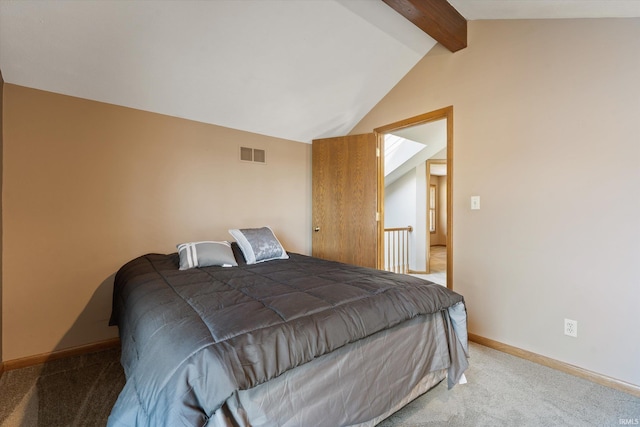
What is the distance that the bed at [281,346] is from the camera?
0.93m

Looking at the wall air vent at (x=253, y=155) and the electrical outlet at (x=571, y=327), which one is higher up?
the wall air vent at (x=253, y=155)

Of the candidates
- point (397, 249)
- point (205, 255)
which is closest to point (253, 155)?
point (205, 255)

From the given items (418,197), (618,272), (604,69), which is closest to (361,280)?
(618,272)

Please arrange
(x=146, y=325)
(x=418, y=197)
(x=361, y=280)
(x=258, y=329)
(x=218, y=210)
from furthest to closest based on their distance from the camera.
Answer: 1. (x=418, y=197)
2. (x=218, y=210)
3. (x=361, y=280)
4. (x=146, y=325)
5. (x=258, y=329)

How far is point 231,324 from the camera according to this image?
111 cm

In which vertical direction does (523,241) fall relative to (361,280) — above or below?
above

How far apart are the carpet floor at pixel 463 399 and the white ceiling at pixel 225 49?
7.18 feet

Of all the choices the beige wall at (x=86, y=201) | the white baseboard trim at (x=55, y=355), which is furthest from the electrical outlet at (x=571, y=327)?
the white baseboard trim at (x=55, y=355)

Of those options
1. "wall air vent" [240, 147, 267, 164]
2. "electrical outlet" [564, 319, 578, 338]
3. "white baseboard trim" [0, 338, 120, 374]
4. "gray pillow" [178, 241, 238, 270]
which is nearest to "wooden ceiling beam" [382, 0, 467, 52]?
"wall air vent" [240, 147, 267, 164]

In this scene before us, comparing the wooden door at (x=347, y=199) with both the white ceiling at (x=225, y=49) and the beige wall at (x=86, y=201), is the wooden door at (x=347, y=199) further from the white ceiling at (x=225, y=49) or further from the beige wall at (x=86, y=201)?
the beige wall at (x=86, y=201)

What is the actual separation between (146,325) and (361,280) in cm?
115

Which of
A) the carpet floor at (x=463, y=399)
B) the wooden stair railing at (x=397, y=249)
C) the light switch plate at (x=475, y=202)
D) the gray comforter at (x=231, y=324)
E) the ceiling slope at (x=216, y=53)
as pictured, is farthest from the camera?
the wooden stair railing at (x=397, y=249)

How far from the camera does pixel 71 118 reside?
7.63 ft

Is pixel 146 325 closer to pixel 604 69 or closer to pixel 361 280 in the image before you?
pixel 361 280
